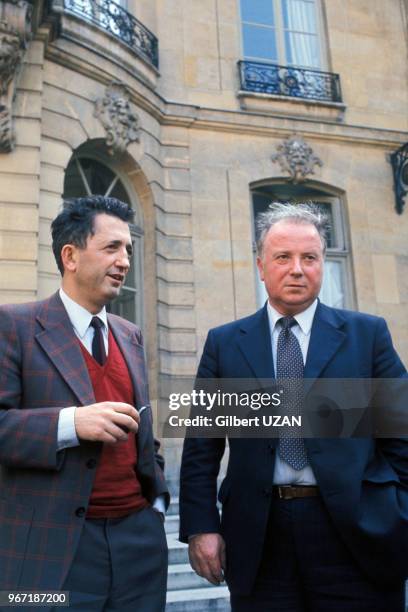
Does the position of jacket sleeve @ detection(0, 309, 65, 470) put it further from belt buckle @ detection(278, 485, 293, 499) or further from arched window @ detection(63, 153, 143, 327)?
arched window @ detection(63, 153, 143, 327)

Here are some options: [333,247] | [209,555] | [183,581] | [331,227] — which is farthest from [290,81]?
[209,555]

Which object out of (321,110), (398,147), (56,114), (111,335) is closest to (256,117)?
(321,110)

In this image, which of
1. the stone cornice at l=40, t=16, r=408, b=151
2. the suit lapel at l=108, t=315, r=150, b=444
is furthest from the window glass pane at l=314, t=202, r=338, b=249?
the suit lapel at l=108, t=315, r=150, b=444

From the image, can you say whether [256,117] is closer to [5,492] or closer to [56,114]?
[56,114]

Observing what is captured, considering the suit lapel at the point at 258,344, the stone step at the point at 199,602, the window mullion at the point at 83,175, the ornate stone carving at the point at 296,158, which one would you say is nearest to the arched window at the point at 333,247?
the ornate stone carving at the point at 296,158

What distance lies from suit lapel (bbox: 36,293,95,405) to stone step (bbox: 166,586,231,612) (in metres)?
2.68

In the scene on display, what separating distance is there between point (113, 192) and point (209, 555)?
7283 millimetres

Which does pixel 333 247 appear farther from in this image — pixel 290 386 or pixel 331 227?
pixel 290 386

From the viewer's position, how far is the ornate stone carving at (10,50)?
627 cm

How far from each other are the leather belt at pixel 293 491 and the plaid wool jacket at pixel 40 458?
456 mm

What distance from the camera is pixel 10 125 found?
6.55m

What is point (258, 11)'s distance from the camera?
35.1 feet

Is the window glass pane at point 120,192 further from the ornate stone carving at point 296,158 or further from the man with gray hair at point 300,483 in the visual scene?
the man with gray hair at point 300,483

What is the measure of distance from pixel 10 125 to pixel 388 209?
6.79m
